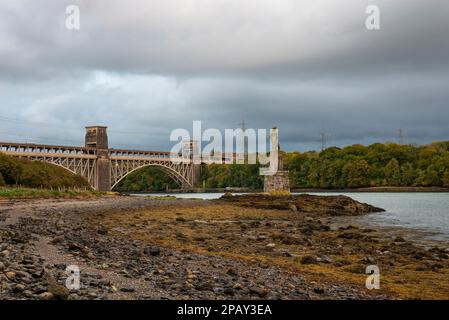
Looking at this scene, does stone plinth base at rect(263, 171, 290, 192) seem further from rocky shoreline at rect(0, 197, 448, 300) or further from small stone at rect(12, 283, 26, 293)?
small stone at rect(12, 283, 26, 293)

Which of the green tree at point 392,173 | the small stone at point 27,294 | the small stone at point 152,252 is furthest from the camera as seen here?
the green tree at point 392,173

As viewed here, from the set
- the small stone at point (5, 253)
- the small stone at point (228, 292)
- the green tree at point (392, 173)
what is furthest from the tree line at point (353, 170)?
the small stone at point (5, 253)

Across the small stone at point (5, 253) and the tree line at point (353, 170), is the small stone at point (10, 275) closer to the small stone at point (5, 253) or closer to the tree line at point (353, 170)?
the small stone at point (5, 253)

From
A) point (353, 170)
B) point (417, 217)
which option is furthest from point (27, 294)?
point (353, 170)

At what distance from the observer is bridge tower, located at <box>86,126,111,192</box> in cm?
9669

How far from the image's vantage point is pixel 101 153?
9894cm

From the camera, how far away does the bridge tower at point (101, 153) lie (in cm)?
9669

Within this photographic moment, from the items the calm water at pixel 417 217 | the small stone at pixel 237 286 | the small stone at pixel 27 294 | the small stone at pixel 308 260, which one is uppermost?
the small stone at pixel 27 294

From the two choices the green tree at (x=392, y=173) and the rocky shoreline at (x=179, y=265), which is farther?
the green tree at (x=392, y=173)

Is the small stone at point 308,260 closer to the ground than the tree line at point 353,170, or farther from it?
closer to the ground

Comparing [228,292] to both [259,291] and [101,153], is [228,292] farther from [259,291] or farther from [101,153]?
[101,153]

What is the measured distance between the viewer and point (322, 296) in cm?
1138
